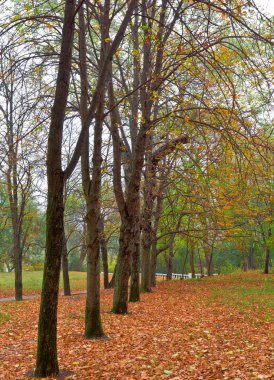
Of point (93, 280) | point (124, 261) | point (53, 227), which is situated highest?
point (53, 227)

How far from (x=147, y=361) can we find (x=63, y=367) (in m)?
1.25

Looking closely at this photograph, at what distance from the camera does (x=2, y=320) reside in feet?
36.2

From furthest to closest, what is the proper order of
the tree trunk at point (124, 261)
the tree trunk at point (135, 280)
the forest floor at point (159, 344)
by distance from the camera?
1. the tree trunk at point (135, 280)
2. the tree trunk at point (124, 261)
3. the forest floor at point (159, 344)

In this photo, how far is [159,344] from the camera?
7.61 meters

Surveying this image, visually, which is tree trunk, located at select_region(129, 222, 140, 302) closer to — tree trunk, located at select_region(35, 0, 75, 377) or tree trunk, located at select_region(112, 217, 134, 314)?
tree trunk, located at select_region(112, 217, 134, 314)

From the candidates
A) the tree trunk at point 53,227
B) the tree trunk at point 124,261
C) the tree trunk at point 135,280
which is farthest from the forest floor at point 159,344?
the tree trunk at point 135,280

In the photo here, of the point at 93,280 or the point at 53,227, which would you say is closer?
the point at 53,227

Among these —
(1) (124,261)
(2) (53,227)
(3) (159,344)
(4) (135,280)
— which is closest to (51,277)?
(2) (53,227)

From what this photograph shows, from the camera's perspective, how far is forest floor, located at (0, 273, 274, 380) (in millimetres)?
5871

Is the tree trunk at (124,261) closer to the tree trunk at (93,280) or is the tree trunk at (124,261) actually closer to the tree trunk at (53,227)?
the tree trunk at (93,280)

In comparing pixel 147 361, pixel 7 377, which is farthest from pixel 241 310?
pixel 7 377

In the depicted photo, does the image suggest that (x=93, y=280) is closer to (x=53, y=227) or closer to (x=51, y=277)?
(x=51, y=277)

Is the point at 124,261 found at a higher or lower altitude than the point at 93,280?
higher

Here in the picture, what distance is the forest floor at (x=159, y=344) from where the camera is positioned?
5.87 metres
